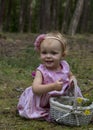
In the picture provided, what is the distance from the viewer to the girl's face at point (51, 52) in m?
4.27

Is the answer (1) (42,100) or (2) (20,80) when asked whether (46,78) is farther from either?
(2) (20,80)

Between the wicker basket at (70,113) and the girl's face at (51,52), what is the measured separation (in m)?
0.40

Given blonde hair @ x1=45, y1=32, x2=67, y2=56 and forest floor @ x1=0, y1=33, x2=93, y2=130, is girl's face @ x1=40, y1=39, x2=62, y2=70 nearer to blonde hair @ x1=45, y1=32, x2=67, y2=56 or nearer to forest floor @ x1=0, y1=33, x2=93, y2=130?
blonde hair @ x1=45, y1=32, x2=67, y2=56

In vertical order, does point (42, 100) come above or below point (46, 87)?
below

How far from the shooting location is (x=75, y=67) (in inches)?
320

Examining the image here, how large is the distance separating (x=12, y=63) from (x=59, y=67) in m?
3.76

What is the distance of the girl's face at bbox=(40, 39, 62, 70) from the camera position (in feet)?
14.0

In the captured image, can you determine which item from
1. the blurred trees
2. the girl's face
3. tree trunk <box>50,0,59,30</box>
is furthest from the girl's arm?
tree trunk <box>50,0,59,30</box>

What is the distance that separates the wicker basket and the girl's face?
1.30ft

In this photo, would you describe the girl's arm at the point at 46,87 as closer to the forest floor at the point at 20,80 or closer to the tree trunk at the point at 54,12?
the forest floor at the point at 20,80

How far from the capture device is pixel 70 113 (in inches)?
155

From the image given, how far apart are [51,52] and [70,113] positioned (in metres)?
0.68

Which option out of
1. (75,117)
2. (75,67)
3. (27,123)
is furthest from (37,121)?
(75,67)

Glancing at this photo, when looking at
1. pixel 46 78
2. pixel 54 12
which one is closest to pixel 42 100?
pixel 46 78
